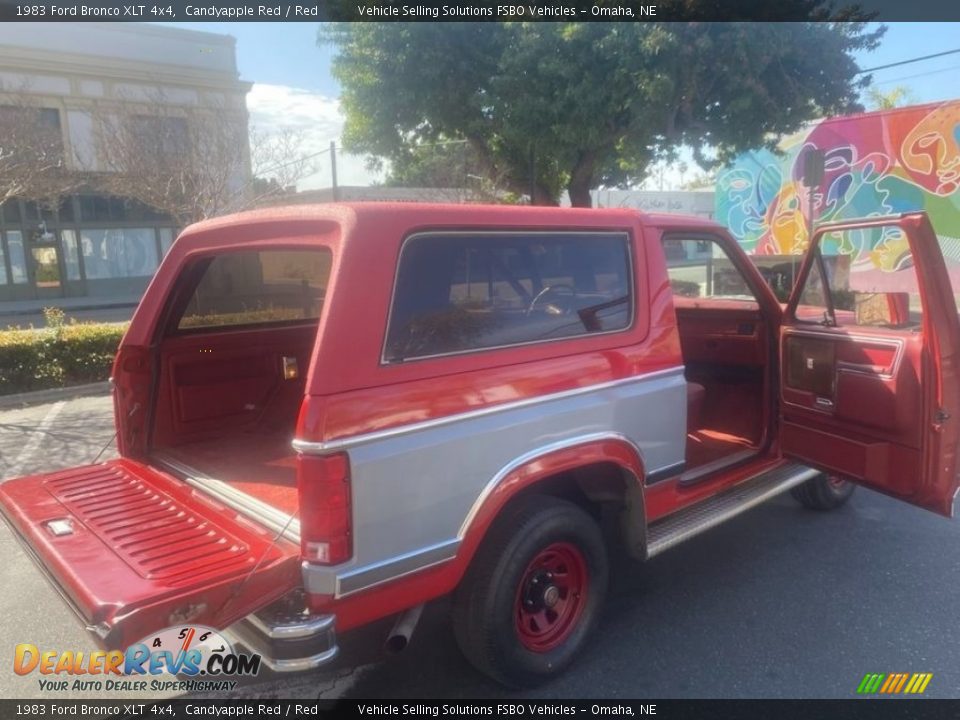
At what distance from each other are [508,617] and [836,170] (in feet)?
63.2

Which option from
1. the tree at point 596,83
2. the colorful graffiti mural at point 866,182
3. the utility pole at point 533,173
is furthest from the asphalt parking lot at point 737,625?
the colorful graffiti mural at point 866,182

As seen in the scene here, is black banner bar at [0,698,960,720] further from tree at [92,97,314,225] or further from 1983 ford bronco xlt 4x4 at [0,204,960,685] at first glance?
tree at [92,97,314,225]

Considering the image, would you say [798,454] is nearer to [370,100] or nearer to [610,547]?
[610,547]

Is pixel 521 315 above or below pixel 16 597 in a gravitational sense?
above

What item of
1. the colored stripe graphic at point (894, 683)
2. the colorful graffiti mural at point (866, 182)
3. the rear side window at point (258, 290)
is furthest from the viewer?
the colorful graffiti mural at point (866, 182)

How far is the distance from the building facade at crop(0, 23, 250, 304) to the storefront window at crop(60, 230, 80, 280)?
3 centimetres

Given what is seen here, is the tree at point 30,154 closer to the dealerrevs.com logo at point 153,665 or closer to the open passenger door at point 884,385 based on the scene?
the dealerrevs.com logo at point 153,665

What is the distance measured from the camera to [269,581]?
7.33 feet

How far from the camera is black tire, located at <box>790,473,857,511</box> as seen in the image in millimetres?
4605

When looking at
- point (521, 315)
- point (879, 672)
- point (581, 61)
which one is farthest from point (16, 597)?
point (581, 61)

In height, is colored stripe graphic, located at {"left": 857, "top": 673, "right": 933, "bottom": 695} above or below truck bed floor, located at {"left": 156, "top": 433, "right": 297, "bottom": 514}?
below

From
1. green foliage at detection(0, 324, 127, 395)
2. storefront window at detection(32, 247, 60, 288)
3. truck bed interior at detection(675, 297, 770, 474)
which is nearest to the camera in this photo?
truck bed interior at detection(675, 297, 770, 474)

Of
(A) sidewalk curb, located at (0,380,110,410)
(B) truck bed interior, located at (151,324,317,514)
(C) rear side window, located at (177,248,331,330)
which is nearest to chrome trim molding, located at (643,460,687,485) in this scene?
(B) truck bed interior, located at (151,324,317,514)

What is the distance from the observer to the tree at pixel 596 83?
35.1ft
